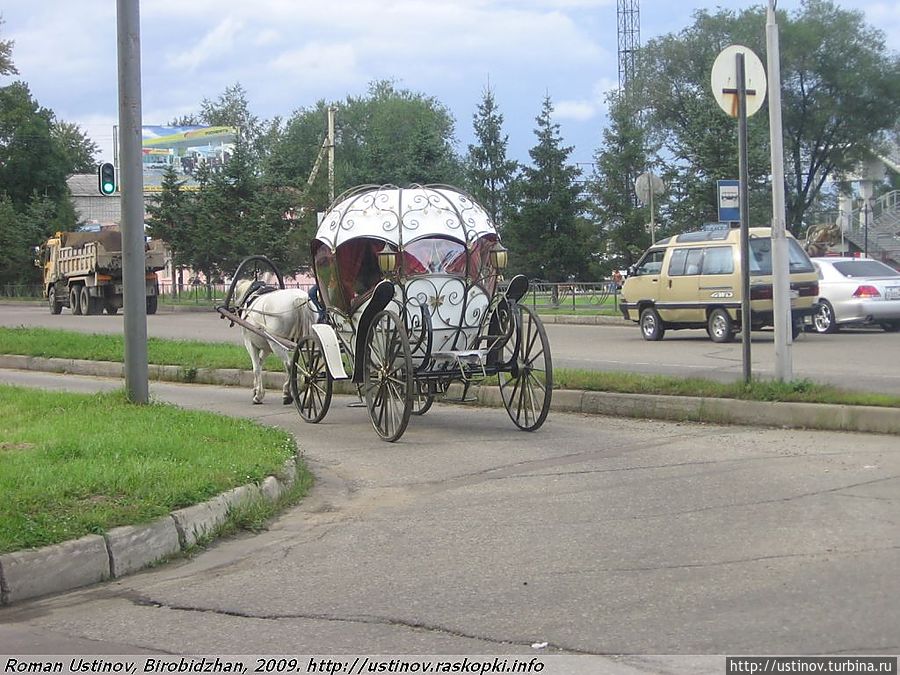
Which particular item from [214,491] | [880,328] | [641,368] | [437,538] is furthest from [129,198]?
[880,328]

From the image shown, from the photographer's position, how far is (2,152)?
233 ft

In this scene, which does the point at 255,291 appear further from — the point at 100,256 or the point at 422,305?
the point at 100,256

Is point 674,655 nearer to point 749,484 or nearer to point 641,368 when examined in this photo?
point 749,484

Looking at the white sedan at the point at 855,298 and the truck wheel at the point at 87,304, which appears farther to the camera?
the truck wheel at the point at 87,304

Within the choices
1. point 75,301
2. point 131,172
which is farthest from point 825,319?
point 75,301

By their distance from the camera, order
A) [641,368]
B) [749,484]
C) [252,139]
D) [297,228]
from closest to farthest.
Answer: [749,484], [641,368], [297,228], [252,139]

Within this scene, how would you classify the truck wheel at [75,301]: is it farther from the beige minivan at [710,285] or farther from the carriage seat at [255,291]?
the carriage seat at [255,291]

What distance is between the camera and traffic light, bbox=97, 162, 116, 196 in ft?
52.9

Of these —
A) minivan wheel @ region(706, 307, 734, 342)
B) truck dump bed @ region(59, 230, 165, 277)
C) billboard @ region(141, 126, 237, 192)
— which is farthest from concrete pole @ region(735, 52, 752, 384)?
billboard @ region(141, 126, 237, 192)

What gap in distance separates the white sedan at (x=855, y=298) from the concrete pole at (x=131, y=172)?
1543 cm

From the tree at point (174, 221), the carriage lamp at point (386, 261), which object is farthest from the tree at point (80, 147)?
the carriage lamp at point (386, 261)

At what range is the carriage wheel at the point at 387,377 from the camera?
10641 mm

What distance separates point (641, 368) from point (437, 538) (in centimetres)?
1001

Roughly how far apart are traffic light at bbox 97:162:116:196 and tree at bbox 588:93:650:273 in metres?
28.4
